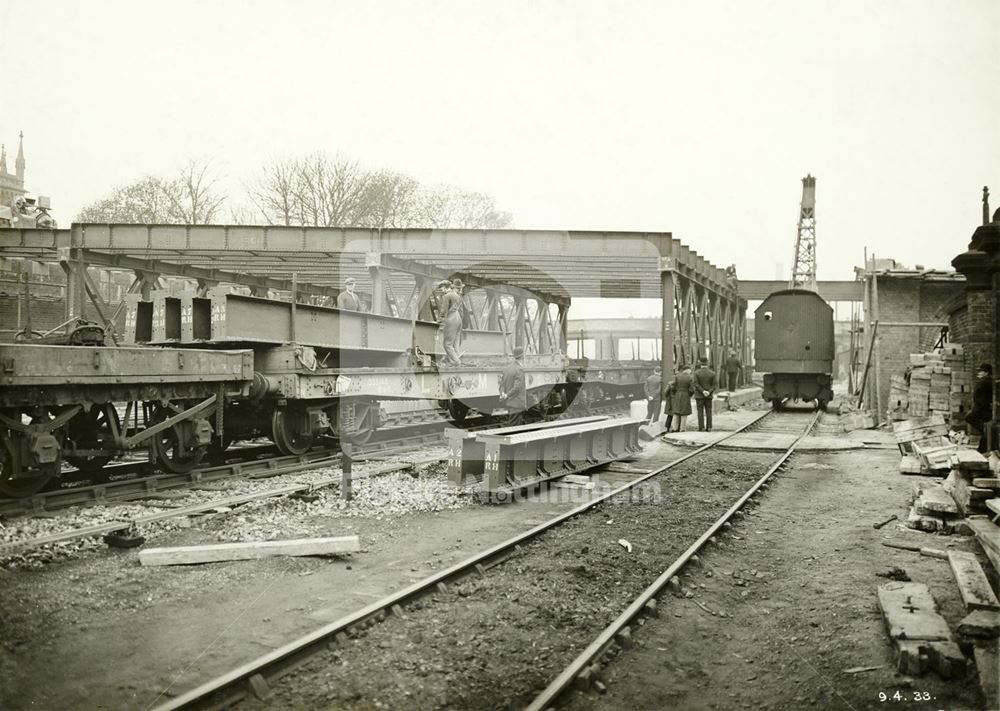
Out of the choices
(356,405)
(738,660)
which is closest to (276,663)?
(738,660)

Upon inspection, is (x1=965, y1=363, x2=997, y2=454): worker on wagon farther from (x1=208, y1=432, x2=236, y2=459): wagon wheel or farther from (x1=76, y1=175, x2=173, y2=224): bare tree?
→ (x1=76, y1=175, x2=173, y2=224): bare tree

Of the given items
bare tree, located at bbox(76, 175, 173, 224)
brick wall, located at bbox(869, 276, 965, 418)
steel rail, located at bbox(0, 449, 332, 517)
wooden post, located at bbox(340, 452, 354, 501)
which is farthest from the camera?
bare tree, located at bbox(76, 175, 173, 224)

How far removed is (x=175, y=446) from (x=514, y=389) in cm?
731

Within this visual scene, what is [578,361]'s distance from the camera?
59.7ft

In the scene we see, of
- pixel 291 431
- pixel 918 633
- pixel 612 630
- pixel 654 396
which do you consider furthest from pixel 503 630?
pixel 654 396

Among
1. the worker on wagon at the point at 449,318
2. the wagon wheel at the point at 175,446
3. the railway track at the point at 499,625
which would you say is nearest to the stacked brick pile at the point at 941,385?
the railway track at the point at 499,625

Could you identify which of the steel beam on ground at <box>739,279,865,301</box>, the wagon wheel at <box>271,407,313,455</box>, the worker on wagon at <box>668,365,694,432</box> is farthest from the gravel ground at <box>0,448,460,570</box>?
the steel beam on ground at <box>739,279,865,301</box>

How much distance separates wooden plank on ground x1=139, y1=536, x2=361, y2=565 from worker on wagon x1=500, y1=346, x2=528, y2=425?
864 centimetres

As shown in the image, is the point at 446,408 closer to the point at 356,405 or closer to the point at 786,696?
the point at 356,405

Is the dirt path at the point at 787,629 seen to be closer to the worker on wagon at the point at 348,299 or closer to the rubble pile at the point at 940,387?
the rubble pile at the point at 940,387

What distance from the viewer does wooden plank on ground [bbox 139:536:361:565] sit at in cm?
547

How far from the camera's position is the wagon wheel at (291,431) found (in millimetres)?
10094

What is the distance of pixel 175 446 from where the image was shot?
856 cm

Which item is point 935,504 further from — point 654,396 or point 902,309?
point 902,309
